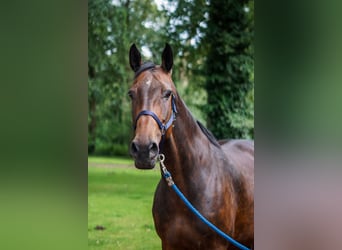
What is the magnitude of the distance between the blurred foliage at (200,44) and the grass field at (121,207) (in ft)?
5.02

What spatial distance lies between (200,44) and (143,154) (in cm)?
463

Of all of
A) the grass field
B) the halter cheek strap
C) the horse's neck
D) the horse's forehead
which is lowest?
the grass field

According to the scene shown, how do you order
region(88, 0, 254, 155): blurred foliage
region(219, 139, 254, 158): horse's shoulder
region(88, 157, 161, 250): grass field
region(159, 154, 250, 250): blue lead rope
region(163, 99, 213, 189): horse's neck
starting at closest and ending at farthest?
region(159, 154, 250, 250): blue lead rope
region(163, 99, 213, 189): horse's neck
region(219, 139, 254, 158): horse's shoulder
region(88, 157, 161, 250): grass field
region(88, 0, 254, 155): blurred foliage

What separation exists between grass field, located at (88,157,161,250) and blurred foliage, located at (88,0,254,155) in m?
1.53

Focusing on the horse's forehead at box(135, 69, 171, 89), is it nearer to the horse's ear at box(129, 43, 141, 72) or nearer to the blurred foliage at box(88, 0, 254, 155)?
the horse's ear at box(129, 43, 141, 72)

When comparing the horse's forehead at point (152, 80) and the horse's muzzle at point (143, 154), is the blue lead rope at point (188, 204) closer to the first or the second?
the horse's muzzle at point (143, 154)

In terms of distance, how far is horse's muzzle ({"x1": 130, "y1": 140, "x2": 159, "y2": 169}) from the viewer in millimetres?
1813

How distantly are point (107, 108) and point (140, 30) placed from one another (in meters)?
1.95

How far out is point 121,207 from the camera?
18.1 feet

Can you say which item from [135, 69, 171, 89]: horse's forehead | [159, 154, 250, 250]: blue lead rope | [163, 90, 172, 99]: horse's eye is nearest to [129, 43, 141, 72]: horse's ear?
[135, 69, 171, 89]: horse's forehead

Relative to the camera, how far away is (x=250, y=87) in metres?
6.25

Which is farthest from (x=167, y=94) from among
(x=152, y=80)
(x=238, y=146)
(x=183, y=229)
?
(x=238, y=146)

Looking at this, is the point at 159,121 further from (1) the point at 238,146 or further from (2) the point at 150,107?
(1) the point at 238,146

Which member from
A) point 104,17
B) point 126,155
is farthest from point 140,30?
point 126,155
